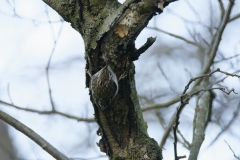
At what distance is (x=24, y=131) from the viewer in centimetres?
192

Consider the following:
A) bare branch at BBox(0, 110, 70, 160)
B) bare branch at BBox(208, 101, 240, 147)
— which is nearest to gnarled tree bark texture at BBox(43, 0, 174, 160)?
bare branch at BBox(0, 110, 70, 160)

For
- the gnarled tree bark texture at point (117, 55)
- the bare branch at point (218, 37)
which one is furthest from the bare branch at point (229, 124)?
the gnarled tree bark texture at point (117, 55)

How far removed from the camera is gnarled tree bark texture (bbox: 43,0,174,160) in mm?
1531

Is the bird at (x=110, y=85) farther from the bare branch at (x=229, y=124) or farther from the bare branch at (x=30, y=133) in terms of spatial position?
the bare branch at (x=229, y=124)

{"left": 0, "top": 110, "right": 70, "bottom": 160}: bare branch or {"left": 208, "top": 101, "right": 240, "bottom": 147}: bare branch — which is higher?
{"left": 208, "top": 101, "right": 240, "bottom": 147}: bare branch

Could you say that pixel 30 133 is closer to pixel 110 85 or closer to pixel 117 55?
pixel 110 85

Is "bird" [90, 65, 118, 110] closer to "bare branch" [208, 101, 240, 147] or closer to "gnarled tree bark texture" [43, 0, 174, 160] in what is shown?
"gnarled tree bark texture" [43, 0, 174, 160]

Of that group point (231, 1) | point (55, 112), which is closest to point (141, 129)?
point (55, 112)

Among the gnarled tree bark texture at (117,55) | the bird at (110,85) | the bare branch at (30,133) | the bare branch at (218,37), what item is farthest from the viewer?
the bare branch at (218,37)

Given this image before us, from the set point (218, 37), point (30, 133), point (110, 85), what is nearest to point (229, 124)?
point (218, 37)

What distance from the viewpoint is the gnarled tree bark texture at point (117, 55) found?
5.02 feet

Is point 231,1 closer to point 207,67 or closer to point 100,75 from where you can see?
point 207,67

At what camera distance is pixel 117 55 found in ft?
5.17

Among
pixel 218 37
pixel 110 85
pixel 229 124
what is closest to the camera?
pixel 110 85
